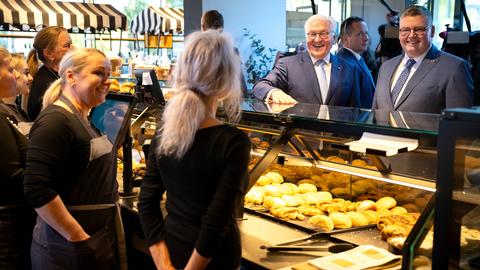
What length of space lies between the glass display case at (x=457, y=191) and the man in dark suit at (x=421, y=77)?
166 centimetres

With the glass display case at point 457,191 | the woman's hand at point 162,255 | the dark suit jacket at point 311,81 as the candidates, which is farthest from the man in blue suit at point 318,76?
the glass display case at point 457,191

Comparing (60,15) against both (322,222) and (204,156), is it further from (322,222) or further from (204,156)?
(204,156)

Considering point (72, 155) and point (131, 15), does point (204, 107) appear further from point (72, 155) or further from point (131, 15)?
point (131, 15)

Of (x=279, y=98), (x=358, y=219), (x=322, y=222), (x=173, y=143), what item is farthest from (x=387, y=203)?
(x=173, y=143)

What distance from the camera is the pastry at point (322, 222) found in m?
2.59

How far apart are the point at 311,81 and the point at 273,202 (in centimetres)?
132

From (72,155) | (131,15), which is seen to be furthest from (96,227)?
(131,15)

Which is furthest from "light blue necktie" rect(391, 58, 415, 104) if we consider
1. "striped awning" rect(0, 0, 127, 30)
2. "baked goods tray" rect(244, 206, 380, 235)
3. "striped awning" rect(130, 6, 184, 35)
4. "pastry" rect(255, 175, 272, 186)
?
"striped awning" rect(0, 0, 127, 30)

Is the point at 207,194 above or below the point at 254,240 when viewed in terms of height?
above

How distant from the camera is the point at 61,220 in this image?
2.36 meters

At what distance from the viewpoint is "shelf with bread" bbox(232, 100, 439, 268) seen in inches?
89.4

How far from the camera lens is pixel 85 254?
2.47 metres

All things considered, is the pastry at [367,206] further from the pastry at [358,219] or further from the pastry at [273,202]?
the pastry at [273,202]

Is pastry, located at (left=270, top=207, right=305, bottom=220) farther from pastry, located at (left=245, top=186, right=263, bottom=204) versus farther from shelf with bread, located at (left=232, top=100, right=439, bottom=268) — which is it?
pastry, located at (left=245, top=186, right=263, bottom=204)
